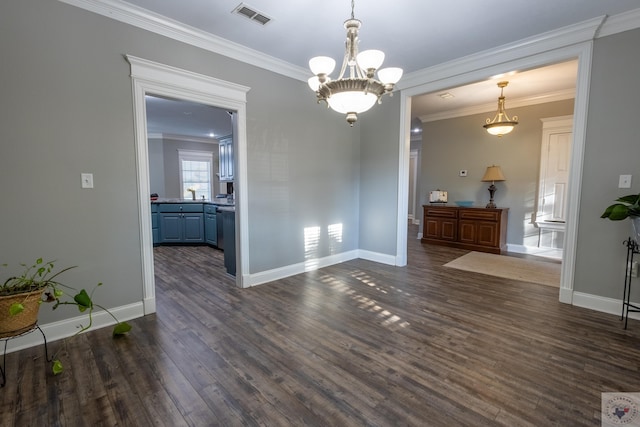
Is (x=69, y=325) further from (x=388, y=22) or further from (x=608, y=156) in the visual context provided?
(x=608, y=156)

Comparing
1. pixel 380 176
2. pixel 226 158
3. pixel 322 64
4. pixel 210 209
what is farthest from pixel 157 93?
pixel 226 158

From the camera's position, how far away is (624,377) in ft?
6.25

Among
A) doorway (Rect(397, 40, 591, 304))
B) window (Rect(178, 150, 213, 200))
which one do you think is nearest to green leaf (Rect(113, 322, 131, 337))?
doorway (Rect(397, 40, 591, 304))

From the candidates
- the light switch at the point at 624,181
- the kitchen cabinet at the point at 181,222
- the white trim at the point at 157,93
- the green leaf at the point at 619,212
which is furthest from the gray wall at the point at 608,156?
the kitchen cabinet at the point at 181,222

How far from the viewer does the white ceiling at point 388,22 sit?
2.50 meters

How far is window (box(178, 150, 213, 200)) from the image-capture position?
8.94m

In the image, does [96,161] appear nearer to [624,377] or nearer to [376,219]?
[376,219]

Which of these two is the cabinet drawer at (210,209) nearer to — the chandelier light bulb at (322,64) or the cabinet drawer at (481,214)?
the chandelier light bulb at (322,64)

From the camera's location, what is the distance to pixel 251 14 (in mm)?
2652

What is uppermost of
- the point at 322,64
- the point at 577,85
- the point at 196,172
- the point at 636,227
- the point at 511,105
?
the point at 511,105

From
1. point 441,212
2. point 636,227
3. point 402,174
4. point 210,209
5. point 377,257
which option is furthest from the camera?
point 441,212

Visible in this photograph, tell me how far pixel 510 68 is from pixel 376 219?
2.57 meters

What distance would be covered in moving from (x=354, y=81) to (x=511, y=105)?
509 centimetres

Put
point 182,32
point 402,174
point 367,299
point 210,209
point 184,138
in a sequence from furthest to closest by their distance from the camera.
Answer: point 184,138, point 210,209, point 402,174, point 367,299, point 182,32
